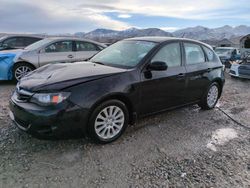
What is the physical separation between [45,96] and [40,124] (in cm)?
36

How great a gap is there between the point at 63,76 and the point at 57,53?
15.1 ft

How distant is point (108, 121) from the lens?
145 inches

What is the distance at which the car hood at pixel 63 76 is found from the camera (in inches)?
130

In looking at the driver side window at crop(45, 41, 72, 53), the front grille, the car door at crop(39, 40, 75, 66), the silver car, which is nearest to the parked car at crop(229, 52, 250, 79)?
the silver car

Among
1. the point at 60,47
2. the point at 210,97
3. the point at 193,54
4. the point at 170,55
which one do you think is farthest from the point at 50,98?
the point at 60,47

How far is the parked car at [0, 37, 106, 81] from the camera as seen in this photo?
7.21 metres

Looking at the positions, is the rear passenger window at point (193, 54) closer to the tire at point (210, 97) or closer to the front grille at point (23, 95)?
the tire at point (210, 97)

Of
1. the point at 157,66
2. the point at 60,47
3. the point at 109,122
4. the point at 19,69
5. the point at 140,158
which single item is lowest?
the point at 140,158

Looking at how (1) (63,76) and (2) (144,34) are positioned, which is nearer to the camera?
(1) (63,76)

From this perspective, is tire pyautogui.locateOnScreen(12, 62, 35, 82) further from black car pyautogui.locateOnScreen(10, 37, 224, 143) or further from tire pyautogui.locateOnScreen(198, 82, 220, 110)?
tire pyautogui.locateOnScreen(198, 82, 220, 110)

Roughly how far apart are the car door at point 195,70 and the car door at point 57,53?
3884 mm

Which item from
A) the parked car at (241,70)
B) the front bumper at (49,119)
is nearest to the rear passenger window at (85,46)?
the front bumper at (49,119)

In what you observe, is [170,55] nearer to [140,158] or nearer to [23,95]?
[140,158]

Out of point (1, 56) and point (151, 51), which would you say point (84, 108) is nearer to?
point (151, 51)
